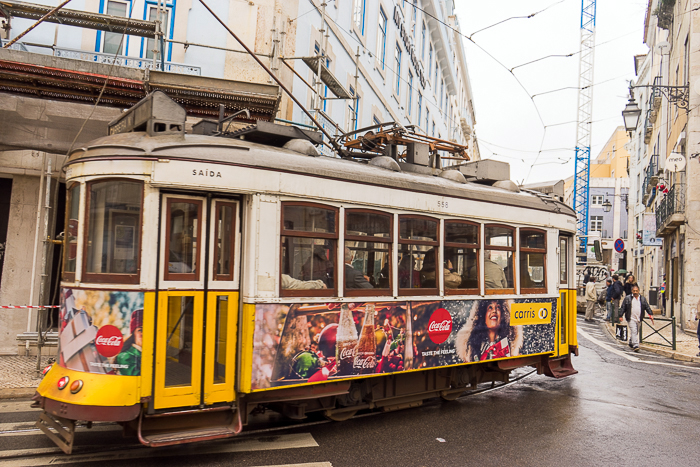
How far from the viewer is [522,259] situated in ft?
27.6

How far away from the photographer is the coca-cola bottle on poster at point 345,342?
6254 millimetres

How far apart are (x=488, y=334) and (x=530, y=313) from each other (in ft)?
3.49

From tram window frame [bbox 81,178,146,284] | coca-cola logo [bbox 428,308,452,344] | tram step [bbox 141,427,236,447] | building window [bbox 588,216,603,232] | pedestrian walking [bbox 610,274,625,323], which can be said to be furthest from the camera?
building window [bbox 588,216,603,232]

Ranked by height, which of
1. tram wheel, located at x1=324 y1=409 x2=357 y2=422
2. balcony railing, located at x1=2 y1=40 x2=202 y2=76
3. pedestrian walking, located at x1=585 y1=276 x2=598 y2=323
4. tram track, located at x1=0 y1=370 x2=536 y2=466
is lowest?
tram track, located at x1=0 y1=370 x2=536 y2=466

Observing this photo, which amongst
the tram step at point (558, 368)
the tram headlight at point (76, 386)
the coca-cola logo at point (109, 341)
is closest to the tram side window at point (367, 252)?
the coca-cola logo at point (109, 341)

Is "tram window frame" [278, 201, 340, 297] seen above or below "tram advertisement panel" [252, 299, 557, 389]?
above

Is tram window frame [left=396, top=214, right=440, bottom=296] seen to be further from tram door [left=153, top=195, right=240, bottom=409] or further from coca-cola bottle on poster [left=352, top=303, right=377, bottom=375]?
tram door [left=153, top=195, right=240, bottom=409]

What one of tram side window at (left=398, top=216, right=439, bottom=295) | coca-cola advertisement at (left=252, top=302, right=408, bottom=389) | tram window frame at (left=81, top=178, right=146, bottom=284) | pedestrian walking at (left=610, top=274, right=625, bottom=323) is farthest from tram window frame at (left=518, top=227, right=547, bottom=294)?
pedestrian walking at (left=610, top=274, right=625, bottom=323)

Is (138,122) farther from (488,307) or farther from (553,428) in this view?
(553,428)

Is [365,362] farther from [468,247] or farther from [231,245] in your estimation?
[468,247]

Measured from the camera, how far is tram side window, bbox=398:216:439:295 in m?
6.93

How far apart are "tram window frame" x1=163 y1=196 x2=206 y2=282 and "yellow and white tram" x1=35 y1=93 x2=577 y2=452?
0.05ft

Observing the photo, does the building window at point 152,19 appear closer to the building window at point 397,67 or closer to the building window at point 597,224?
the building window at point 397,67

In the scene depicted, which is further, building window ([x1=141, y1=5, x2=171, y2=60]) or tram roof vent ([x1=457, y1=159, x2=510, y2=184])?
building window ([x1=141, y1=5, x2=171, y2=60])
